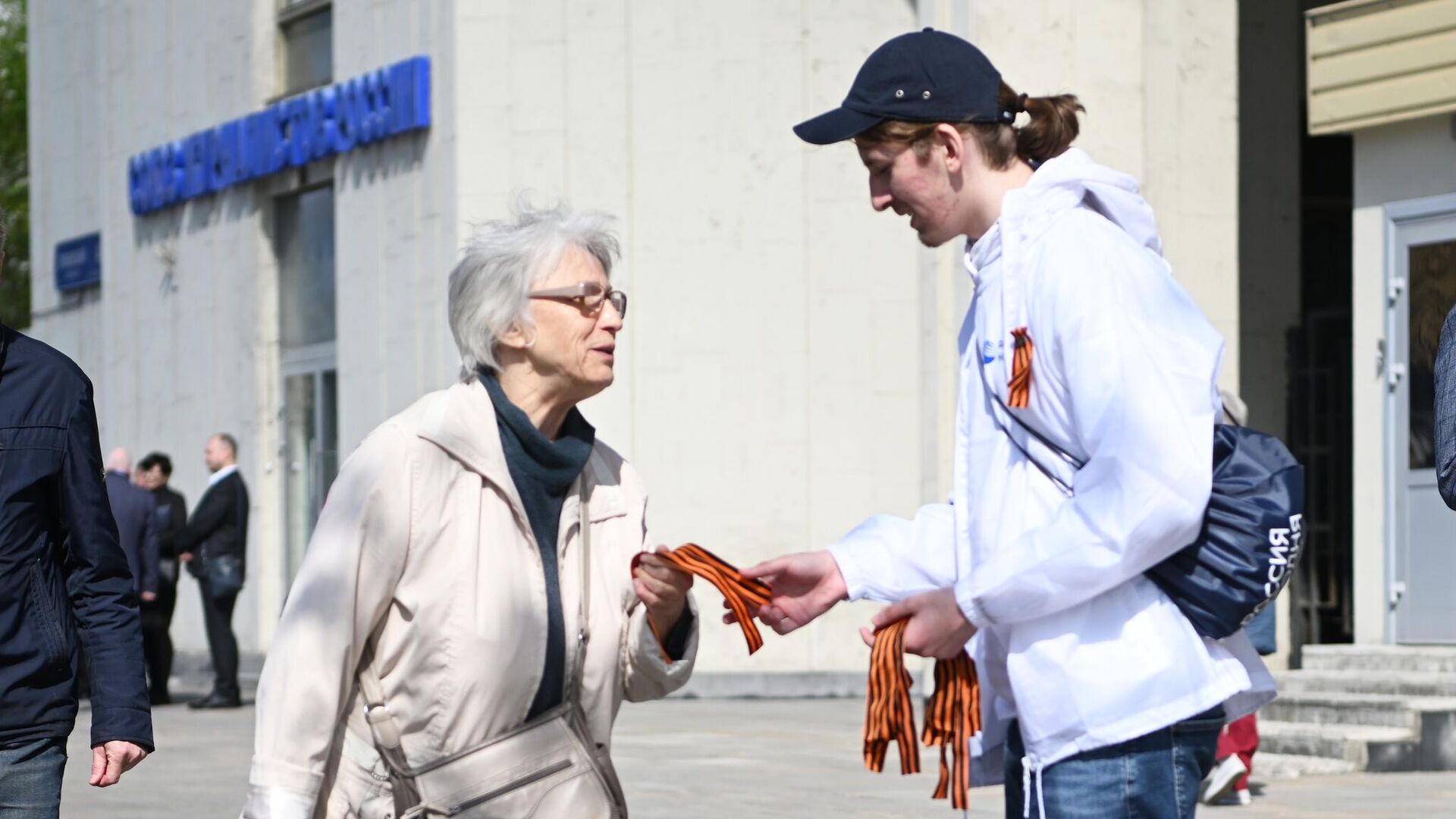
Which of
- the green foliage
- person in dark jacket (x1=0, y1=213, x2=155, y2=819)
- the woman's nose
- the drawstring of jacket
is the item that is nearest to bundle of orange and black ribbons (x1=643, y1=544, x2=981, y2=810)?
the drawstring of jacket

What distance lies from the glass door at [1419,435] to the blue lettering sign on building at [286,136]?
802 centimetres

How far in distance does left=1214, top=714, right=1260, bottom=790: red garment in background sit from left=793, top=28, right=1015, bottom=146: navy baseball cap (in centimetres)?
672

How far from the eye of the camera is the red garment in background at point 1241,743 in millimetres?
9719

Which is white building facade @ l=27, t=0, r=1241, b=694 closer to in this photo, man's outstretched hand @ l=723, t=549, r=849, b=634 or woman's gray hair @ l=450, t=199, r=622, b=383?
woman's gray hair @ l=450, t=199, r=622, b=383

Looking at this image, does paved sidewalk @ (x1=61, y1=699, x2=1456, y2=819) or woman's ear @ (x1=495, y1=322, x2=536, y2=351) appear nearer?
woman's ear @ (x1=495, y1=322, x2=536, y2=351)

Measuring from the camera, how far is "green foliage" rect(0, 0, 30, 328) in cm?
4712

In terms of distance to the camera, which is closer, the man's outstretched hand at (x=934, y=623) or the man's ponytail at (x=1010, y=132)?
the man's outstretched hand at (x=934, y=623)

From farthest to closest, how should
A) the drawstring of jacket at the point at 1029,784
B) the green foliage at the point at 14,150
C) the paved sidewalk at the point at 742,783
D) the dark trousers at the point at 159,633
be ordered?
the green foliage at the point at 14,150 < the dark trousers at the point at 159,633 < the paved sidewalk at the point at 742,783 < the drawstring of jacket at the point at 1029,784

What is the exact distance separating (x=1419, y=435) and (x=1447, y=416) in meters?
10.6

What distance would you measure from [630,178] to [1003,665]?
14.4m

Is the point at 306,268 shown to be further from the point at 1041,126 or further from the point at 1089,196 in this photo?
the point at 1089,196

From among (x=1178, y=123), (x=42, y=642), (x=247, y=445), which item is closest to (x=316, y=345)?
(x=247, y=445)

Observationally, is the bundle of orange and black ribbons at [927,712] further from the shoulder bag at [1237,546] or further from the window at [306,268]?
the window at [306,268]

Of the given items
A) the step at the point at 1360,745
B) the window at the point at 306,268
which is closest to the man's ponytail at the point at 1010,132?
the step at the point at 1360,745
